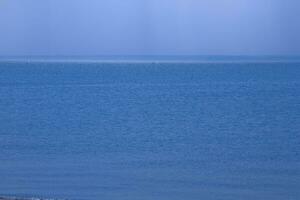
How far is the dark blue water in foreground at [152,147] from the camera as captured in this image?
17.2 metres

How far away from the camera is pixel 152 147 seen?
2859 centimetres

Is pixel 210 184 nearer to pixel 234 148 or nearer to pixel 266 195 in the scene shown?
pixel 266 195

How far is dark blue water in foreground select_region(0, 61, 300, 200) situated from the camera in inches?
678

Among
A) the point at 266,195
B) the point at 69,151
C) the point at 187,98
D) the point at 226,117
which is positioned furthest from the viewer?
the point at 187,98

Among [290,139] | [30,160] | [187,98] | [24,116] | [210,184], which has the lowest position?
[187,98]

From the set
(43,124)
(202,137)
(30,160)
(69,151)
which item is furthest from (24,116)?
(30,160)

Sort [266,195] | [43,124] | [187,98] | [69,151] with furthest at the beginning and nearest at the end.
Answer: [187,98] < [43,124] < [69,151] < [266,195]

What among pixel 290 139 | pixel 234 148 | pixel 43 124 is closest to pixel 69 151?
pixel 234 148

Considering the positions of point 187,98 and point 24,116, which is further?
point 187,98

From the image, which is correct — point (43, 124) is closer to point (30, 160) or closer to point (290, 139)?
point (290, 139)

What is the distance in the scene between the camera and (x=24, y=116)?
4566cm

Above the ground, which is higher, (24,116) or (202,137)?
(202,137)

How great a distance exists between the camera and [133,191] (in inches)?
662

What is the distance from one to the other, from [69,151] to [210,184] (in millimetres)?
9474
